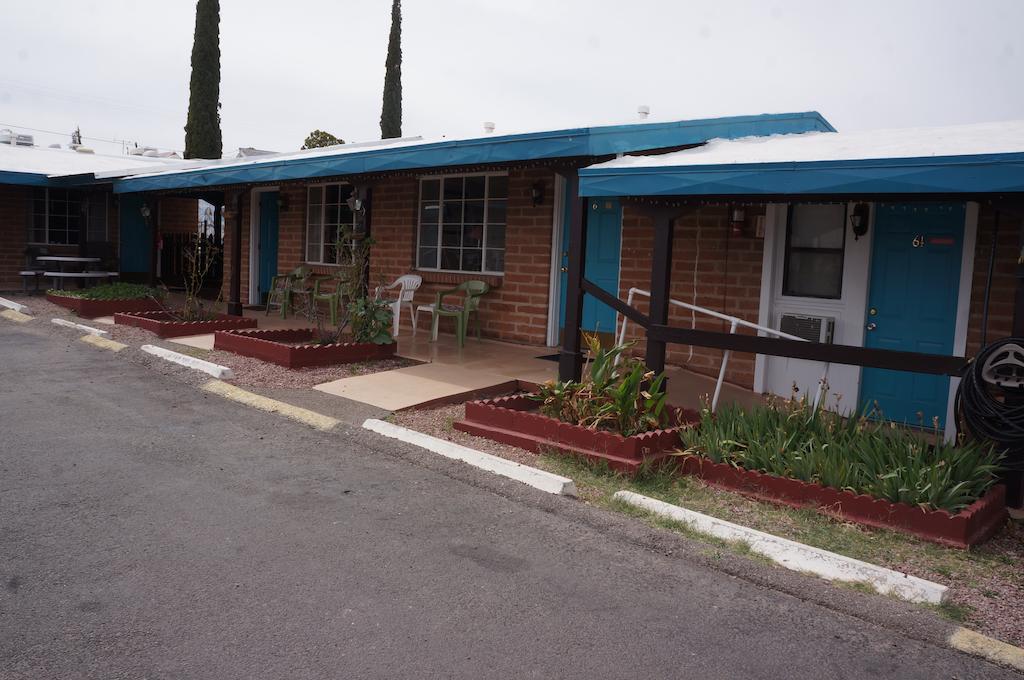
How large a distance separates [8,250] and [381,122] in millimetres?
14765

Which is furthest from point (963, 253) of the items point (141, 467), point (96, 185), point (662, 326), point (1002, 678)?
point (96, 185)

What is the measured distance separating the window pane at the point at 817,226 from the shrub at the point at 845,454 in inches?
98.4

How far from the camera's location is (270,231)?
16516 millimetres

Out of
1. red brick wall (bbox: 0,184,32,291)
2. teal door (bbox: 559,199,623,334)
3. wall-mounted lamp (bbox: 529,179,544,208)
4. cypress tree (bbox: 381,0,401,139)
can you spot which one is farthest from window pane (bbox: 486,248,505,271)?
cypress tree (bbox: 381,0,401,139)

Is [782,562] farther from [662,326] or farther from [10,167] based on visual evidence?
[10,167]

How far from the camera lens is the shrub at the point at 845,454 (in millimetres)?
5059

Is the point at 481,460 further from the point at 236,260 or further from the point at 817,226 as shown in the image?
the point at 236,260

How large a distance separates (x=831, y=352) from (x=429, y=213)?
25.3 feet

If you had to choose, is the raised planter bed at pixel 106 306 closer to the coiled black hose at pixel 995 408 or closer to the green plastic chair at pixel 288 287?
the green plastic chair at pixel 288 287

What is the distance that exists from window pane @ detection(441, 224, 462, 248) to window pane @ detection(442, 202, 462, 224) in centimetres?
7

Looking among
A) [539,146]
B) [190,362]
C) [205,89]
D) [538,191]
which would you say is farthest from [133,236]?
[539,146]

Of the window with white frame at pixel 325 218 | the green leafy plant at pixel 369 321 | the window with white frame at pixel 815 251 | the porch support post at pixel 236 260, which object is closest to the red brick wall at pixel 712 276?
the window with white frame at pixel 815 251

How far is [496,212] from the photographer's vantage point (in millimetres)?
11680

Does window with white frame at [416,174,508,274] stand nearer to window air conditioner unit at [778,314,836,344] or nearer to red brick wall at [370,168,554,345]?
red brick wall at [370,168,554,345]
